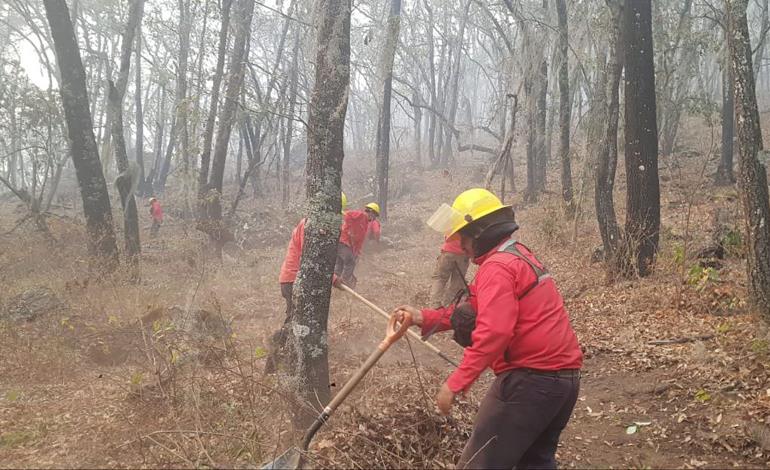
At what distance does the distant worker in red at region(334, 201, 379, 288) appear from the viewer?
8.03 meters

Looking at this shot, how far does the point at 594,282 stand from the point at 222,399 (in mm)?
6433

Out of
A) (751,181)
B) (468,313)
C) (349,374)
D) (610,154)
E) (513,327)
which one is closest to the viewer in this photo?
(513,327)

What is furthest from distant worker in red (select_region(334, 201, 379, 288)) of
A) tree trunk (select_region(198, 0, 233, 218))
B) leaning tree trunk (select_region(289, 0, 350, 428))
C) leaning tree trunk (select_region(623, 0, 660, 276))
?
tree trunk (select_region(198, 0, 233, 218))

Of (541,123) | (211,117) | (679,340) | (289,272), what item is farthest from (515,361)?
(541,123)

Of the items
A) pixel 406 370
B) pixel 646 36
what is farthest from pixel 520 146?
pixel 406 370

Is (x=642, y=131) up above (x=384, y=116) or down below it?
below

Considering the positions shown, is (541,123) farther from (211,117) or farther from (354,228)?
(354,228)

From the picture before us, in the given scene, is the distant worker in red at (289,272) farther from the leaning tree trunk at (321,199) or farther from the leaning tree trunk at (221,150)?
the leaning tree trunk at (221,150)

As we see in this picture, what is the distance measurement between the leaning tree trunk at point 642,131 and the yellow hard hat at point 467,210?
19.5 feet

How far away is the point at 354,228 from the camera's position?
827 centimetres

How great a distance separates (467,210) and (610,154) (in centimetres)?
706

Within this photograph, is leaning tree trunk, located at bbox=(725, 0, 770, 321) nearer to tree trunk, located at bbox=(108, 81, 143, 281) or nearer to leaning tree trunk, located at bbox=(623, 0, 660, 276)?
leaning tree trunk, located at bbox=(623, 0, 660, 276)

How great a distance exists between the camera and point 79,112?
967cm

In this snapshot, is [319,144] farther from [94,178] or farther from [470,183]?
[470,183]
